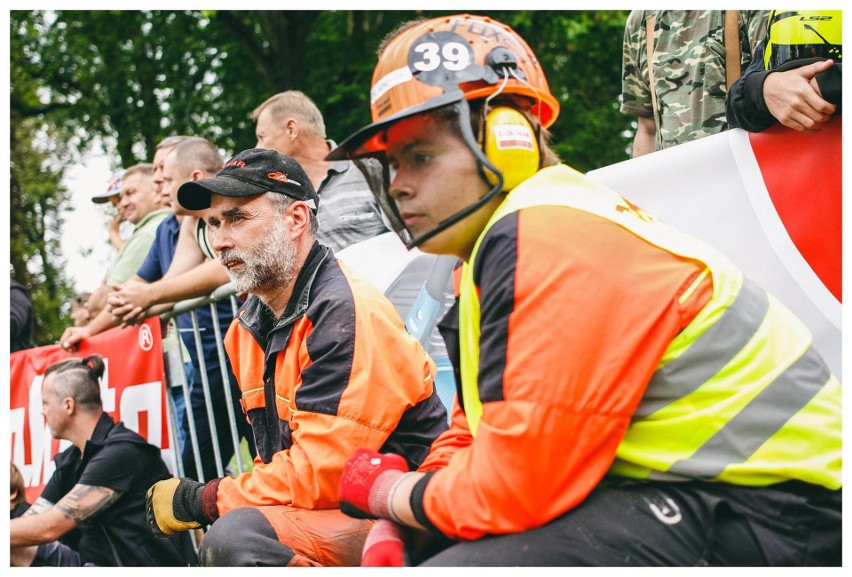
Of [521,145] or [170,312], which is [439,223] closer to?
[521,145]

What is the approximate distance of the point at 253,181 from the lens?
151 inches

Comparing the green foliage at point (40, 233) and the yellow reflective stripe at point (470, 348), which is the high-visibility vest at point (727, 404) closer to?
the yellow reflective stripe at point (470, 348)

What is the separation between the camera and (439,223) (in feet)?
7.87

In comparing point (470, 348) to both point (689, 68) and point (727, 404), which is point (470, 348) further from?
point (689, 68)

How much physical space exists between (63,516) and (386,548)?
137 inches

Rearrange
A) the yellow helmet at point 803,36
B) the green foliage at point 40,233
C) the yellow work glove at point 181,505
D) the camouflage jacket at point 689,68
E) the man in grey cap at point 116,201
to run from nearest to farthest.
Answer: the yellow helmet at point 803,36
the yellow work glove at point 181,505
the camouflage jacket at point 689,68
the man in grey cap at point 116,201
the green foliage at point 40,233

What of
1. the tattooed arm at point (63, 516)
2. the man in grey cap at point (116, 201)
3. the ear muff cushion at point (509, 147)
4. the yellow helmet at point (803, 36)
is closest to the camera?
the ear muff cushion at point (509, 147)

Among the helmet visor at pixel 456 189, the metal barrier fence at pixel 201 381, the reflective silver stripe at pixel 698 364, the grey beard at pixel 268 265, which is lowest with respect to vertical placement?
the metal barrier fence at pixel 201 381

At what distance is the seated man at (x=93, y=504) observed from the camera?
5.18m

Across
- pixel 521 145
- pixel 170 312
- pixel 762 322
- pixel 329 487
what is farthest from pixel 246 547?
pixel 170 312

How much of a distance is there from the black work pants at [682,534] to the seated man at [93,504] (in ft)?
11.7

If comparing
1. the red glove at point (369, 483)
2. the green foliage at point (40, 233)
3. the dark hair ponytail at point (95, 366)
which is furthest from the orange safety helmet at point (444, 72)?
the green foliage at point (40, 233)

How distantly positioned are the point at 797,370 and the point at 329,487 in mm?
1550

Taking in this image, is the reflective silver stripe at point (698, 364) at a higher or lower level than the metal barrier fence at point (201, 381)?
higher
